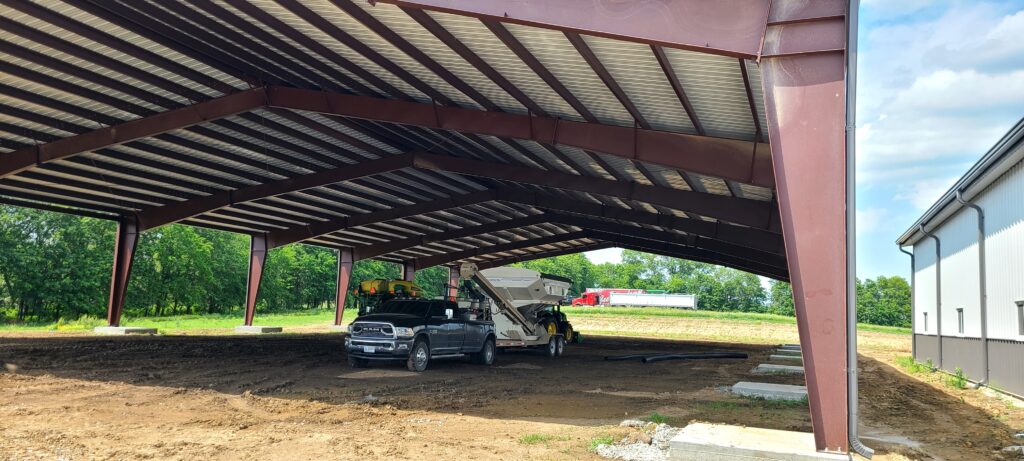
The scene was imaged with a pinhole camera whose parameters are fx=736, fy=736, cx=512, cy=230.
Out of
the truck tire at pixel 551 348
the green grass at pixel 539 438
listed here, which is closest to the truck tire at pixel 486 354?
the truck tire at pixel 551 348

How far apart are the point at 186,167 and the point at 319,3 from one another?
53.2 feet

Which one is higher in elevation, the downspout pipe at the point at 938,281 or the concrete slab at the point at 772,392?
the downspout pipe at the point at 938,281

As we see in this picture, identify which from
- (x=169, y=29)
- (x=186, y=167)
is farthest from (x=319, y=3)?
(x=186, y=167)

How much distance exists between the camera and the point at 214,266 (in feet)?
255

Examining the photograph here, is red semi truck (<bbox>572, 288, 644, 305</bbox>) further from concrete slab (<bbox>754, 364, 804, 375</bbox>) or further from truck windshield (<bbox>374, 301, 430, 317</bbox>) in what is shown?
truck windshield (<bbox>374, 301, 430, 317</bbox>)

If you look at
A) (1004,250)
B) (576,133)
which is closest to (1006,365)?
(1004,250)

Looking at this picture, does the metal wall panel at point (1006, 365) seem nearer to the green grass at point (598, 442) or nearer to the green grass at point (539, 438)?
the green grass at point (598, 442)

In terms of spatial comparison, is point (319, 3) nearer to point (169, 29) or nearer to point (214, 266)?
point (169, 29)

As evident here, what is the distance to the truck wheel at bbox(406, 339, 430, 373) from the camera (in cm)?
1950

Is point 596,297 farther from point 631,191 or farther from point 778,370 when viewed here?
point 778,370

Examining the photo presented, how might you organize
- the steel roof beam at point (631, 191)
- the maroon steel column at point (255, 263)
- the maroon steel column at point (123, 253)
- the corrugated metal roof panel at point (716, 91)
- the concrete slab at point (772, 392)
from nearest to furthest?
the corrugated metal roof panel at point (716, 91), the concrete slab at point (772, 392), the steel roof beam at point (631, 191), the maroon steel column at point (123, 253), the maroon steel column at point (255, 263)

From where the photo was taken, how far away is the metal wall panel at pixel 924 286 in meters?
Answer: 27.6

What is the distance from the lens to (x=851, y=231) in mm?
8344

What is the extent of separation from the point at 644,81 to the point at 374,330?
9773mm
